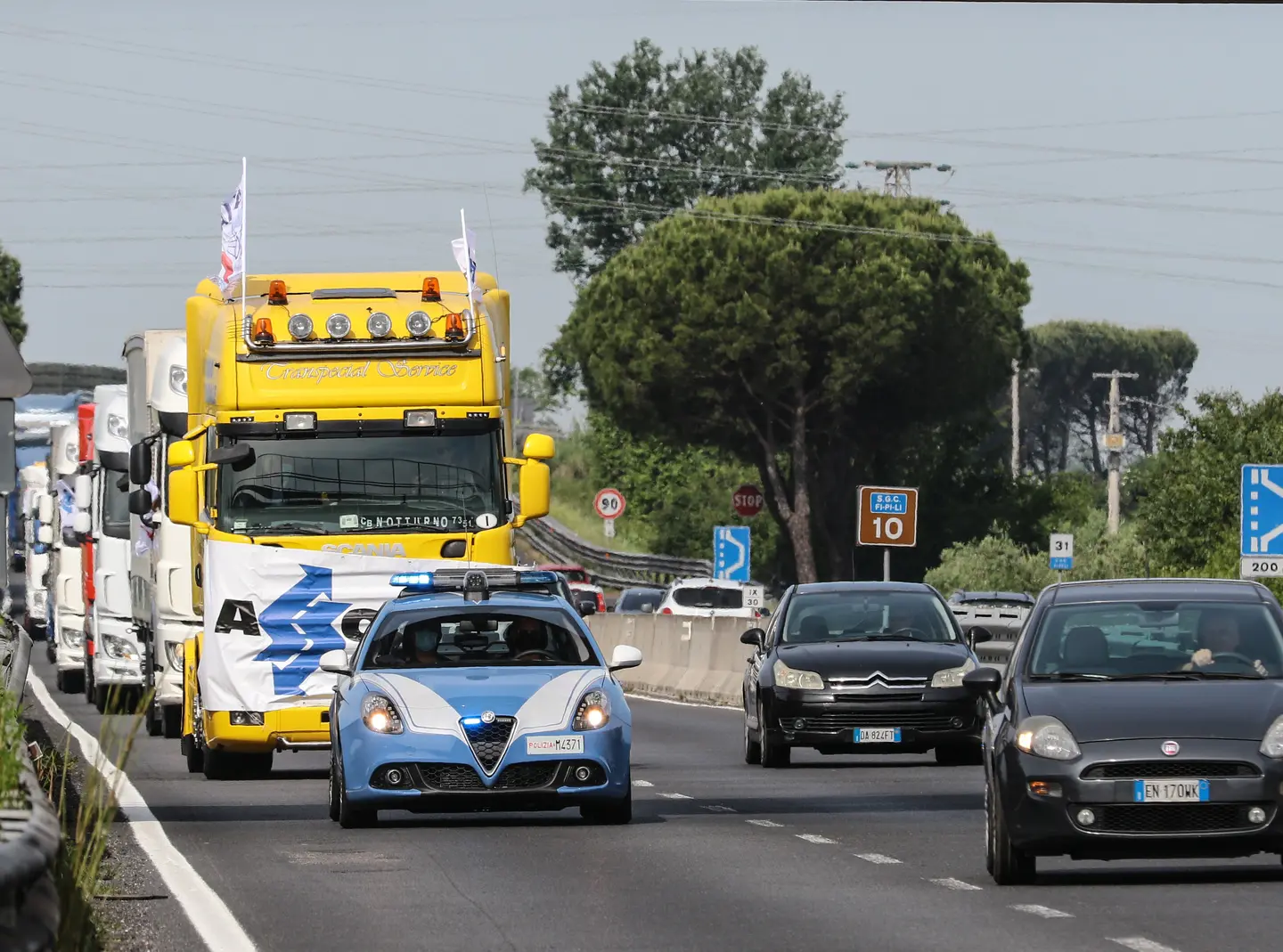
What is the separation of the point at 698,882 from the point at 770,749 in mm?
9877

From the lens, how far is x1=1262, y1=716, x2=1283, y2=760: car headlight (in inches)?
520

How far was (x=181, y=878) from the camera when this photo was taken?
579 inches

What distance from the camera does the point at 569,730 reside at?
17.5 m

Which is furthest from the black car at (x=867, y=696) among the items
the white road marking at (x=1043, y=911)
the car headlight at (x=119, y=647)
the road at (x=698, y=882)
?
the car headlight at (x=119, y=647)

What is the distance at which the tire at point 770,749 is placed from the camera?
2397 centimetres

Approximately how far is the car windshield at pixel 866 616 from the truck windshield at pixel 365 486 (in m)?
3.48

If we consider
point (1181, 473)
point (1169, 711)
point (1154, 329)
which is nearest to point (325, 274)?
point (1169, 711)

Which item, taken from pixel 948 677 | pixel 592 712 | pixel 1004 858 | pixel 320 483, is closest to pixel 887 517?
pixel 948 677

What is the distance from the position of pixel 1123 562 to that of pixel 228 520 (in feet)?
172

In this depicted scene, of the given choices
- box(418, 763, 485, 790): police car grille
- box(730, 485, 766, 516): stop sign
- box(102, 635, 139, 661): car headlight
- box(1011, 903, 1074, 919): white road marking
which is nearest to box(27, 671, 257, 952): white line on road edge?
box(418, 763, 485, 790): police car grille

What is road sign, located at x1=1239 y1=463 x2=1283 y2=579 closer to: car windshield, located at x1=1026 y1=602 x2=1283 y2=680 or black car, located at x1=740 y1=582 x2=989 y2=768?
black car, located at x1=740 y1=582 x2=989 y2=768

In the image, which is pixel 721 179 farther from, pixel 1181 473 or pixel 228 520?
pixel 228 520

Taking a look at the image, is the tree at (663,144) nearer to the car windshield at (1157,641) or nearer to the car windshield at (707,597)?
the car windshield at (707,597)

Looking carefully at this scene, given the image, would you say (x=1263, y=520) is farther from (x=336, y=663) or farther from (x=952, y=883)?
(x=952, y=883)
